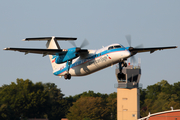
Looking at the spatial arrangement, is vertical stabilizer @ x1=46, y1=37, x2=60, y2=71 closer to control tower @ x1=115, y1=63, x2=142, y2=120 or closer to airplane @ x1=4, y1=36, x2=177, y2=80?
airplane @ x1=4, y1=36, x2=177, y2=80

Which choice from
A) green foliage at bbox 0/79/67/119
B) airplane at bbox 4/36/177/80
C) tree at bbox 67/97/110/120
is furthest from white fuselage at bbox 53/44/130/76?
green foliage at bbox 0/79/67/119

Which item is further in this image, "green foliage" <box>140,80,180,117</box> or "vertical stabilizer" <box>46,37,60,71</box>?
"green foliage" <box>140,80,180,117</box>

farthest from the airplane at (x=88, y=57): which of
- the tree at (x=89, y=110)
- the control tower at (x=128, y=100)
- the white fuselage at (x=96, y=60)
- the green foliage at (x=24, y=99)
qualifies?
the green foliage at (x=24, y=99)

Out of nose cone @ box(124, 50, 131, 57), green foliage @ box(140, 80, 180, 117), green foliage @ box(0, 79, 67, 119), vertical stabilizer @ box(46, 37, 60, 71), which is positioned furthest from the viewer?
green foliage @ box(140, 80, 180, 117)

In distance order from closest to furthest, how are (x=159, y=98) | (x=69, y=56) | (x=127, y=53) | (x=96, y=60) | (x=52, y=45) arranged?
(x=127, y=53)
(x=96, y=60)
(x=69, y=56)
(x=52, y=45)
(x=159, y=98)

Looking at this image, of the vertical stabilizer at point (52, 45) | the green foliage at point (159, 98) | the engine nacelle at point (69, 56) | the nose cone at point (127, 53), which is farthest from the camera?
the green foliage at point (159, 98)

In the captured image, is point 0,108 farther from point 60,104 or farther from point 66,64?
point 66,64

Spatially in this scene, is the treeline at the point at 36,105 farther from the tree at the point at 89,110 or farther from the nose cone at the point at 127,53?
the nose cone at the point at 127,53

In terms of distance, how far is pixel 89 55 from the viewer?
109 feet

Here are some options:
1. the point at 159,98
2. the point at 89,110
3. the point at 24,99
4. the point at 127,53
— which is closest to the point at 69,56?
the point at 127,53

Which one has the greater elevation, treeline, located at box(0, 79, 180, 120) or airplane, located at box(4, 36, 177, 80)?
airplane, located at box(4, 36, 177, 80)

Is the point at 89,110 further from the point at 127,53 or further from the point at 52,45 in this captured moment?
the point at 127,53

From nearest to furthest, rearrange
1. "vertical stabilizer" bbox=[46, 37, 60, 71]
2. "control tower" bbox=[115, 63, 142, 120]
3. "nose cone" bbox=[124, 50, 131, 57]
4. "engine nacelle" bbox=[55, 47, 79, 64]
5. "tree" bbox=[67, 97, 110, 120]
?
"nose cone" bbox=[124, 50, 131, 57] → "engine nacelle" bbox=[55, 47, 79, 64] → "vertical stabilizer" bbox=[46, 37, 60, 71] → "control tower" bbox=[115, 63, 142, 120] → "tree" bbox=[67, 97, 110, 120]

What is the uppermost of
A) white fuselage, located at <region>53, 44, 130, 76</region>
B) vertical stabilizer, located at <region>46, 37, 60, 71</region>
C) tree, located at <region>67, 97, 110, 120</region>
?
vertical stabilizer, located at <region>46, 37, 60, 71</region>
